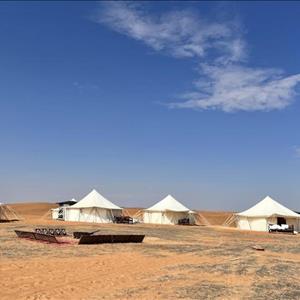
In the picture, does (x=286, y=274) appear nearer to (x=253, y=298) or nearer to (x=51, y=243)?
(x=253, y=298)

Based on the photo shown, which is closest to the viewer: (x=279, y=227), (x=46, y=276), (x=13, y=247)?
(x=46, y=276)

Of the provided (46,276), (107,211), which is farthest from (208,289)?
(107,211)

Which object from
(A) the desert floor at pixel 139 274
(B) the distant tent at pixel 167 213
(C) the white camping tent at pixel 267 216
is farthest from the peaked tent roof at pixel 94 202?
(A) the desert floor at pixel 139 274

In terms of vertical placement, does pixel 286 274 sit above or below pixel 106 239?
below

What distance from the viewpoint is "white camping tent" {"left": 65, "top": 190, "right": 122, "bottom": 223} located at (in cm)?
5941

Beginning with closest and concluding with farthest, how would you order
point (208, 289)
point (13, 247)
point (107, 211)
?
point (208, 289)
point (13, 247)
point (107, 211)

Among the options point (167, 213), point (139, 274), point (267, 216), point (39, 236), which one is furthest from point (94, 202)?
point (139, 274)

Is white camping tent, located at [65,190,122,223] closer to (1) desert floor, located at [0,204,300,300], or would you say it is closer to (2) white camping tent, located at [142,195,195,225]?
(2) white camping tent, located at [142,195,195,225]

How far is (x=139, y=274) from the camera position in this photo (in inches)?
682

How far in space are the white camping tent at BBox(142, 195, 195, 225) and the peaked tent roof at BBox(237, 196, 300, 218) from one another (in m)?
9.75

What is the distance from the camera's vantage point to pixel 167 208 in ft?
204

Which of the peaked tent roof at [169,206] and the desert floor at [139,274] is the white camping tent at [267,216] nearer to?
the peaked tent roof at [169,206]

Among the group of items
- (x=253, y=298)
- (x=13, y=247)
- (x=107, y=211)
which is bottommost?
(x=253, y=298)

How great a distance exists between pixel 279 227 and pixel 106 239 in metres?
27.4
